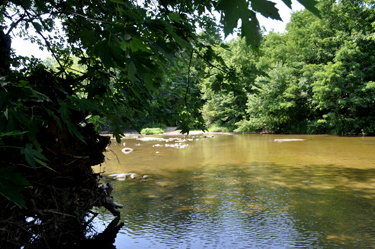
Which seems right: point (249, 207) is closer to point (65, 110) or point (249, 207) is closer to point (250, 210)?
point (250, 210)

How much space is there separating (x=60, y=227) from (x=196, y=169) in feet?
19.3

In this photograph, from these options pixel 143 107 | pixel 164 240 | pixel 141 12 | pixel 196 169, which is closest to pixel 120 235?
pixel 164 240

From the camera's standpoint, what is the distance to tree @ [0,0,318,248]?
151 cm

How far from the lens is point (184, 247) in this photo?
3.58 meters

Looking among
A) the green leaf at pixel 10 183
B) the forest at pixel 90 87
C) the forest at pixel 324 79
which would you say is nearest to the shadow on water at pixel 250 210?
the forest at pixel 90 87

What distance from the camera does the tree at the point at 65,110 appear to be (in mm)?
1511

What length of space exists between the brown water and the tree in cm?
56

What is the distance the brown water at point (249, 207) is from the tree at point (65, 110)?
556 millimetres

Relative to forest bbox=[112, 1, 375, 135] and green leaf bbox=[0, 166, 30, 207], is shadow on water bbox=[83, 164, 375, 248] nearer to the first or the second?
green leaf bbox=[0, 166, 30, 207]

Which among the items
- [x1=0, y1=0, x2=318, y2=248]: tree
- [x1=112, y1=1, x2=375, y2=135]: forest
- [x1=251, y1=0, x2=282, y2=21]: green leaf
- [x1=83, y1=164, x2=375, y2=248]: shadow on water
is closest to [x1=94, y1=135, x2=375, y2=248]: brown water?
[x1=83, y1=164, x2=375, y2=248]: shadow on water

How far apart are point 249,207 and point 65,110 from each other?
3.93 metres

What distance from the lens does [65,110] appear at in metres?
1.76

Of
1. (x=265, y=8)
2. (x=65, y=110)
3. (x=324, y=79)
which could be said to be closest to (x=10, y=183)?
(x=65, y=110)

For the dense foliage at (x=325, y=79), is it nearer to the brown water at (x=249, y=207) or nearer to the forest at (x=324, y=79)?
the forest at (x=324, y=79)
